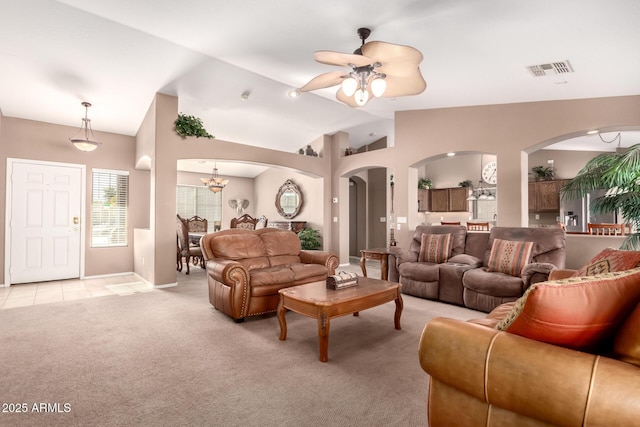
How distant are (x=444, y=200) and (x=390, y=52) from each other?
767 centimetres

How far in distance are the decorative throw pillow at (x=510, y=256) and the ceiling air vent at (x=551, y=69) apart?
2056 mm

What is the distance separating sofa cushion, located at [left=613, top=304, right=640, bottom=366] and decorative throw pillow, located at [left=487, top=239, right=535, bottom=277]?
116 inches

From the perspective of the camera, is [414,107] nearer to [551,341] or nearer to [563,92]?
[563,92]

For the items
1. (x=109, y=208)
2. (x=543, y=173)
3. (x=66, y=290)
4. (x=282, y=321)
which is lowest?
(x=66, y=290)

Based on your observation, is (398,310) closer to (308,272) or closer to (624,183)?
(308,272)

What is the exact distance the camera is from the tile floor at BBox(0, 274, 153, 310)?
4551 millimetres

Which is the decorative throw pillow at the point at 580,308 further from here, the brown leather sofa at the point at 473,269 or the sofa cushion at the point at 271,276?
the sofa cushion at the point at 271,276

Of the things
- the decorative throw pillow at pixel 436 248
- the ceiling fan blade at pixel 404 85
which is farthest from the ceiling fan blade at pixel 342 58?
the decorative throw pillow at pixel 436 248

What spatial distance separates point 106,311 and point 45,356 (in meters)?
1.36

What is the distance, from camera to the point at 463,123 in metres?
5.52

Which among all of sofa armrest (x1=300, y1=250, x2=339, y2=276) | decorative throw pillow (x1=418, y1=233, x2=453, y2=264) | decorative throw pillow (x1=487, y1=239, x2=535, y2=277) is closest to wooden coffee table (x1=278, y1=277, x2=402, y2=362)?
sofa armrest (x1=300, y1=250, x2=339, y2=276)

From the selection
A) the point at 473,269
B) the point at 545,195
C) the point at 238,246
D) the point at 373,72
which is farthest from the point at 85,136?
the point at 545,195

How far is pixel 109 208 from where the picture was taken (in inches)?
256

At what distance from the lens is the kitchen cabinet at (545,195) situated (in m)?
7.96
